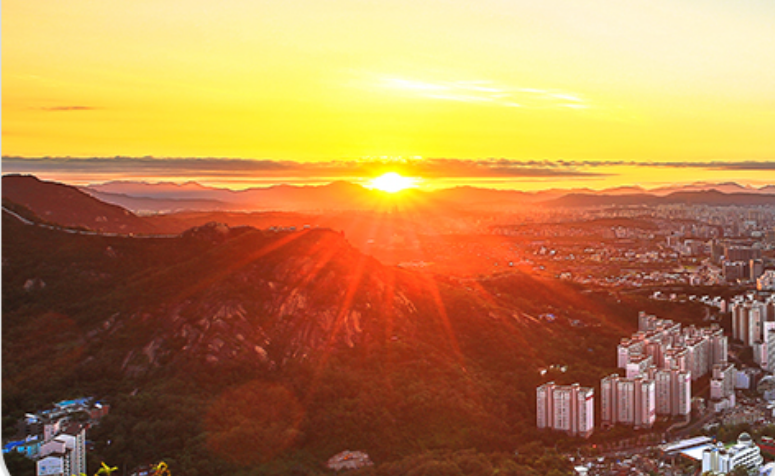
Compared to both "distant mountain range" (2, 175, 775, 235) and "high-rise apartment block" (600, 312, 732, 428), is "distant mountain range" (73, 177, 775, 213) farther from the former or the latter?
"high-rise apartment block" (600, 312, 732, 428)

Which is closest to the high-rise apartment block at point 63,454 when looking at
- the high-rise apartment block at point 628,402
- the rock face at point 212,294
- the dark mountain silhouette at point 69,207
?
the rock face at point 212,294

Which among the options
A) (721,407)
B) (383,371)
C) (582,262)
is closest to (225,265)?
(383,371)

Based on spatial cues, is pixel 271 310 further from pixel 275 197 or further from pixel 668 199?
pixel 668 199

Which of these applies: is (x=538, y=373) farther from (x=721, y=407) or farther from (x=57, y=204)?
(x=57, y=204)

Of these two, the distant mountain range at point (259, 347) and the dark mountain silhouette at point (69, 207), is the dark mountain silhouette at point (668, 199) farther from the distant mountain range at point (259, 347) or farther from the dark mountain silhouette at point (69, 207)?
the dark mountain silhouette at point (69, 207)

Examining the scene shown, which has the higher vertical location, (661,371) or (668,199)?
(668,199)

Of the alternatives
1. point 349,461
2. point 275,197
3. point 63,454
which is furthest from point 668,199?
point 63,454
